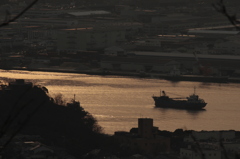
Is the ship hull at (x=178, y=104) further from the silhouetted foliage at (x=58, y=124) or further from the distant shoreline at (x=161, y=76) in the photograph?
the distant shoreline at (x=161, y=76)

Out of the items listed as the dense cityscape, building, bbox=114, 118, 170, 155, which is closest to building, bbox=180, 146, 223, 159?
the dense cityscape

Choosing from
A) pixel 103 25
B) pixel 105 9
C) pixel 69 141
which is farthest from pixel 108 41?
pixel 69 141

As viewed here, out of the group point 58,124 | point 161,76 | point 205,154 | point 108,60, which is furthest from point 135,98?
point 108,60

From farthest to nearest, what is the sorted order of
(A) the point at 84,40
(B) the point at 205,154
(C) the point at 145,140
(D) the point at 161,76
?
1. (A) the point at 84,40
2. (D) the point at 161,76
3. (C) the point at 145,140
4. (B) the point at 205,154

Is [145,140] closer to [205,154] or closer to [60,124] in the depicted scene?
[205,154]

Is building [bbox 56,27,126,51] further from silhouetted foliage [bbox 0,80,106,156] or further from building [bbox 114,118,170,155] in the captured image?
building [bbox 114,118,170,155]

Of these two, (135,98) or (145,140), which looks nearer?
(145,140)

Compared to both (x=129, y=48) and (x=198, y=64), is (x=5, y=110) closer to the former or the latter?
(x=198, y=64)
